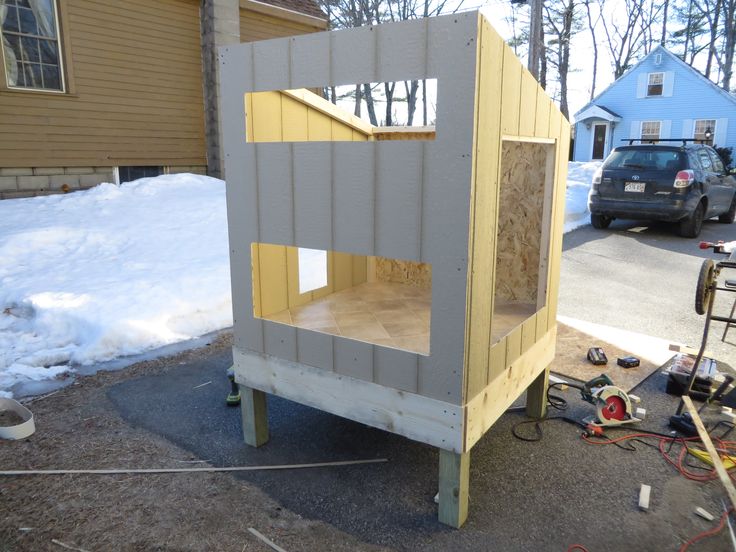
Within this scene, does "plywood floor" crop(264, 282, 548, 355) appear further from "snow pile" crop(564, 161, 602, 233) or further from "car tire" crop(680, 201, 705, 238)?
"car tire" crop(680, 201, 705, 238)

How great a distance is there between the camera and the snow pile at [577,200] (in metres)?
11.4

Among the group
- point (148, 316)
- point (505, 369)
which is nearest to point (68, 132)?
point (148, 316)

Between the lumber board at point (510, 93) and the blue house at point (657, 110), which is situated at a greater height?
the blue house at point (657, 110)

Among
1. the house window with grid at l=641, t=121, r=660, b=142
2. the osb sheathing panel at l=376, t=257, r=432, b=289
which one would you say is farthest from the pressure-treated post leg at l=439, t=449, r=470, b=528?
the house window with grid at l=641, t=121, r=660, b=142

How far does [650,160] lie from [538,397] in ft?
25.4

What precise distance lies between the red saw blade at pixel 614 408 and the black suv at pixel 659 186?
24.0 ft

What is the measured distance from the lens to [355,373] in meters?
2.56

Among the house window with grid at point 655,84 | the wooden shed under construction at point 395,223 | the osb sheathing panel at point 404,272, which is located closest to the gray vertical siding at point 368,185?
the wooden shed under construction at point 395,223

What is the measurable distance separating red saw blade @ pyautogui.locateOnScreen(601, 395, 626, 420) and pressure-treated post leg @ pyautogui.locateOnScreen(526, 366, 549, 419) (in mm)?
353

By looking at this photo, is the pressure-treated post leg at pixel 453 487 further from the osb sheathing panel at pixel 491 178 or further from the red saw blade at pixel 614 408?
the red saw blade at pixel 614 408

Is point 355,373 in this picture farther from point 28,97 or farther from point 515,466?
point 28,97

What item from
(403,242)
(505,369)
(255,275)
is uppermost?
(403,242)

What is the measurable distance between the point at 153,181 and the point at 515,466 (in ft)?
28.6

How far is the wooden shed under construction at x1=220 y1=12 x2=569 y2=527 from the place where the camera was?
2137 mm
